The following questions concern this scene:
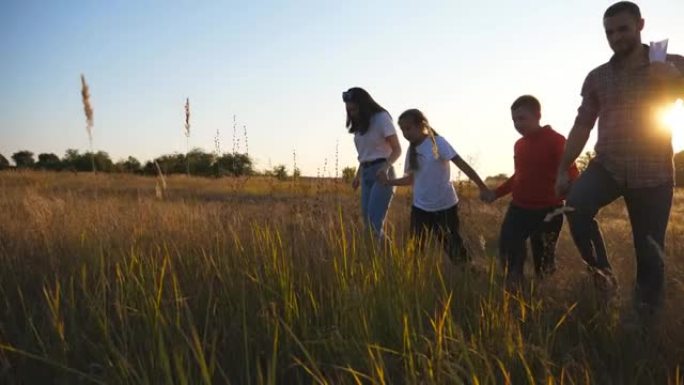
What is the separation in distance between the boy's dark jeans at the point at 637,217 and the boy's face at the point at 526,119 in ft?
Answer: 3.18

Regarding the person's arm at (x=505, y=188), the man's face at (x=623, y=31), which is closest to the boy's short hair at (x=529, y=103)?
the person's arm at (x=505, y=188)

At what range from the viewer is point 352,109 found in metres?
5.73

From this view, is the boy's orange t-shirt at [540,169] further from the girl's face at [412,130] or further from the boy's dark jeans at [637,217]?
the girl's face at [412,130]

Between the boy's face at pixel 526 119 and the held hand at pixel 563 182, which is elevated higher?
the boy's face at pixel 526 119

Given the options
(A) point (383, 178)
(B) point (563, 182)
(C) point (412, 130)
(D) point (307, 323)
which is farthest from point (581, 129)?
(D) point (307, 323)

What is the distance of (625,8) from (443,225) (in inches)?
90.0

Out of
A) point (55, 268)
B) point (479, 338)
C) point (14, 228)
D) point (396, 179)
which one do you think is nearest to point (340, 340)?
point (479, 338)

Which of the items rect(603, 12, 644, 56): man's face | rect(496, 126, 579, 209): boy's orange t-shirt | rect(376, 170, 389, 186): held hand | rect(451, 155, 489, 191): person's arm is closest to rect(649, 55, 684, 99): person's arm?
rect(603, 12, 644, 56): man's face

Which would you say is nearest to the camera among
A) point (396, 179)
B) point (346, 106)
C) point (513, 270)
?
point (513, 270)

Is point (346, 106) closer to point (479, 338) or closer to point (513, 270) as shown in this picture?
point (513, 270)

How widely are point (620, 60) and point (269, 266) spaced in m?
2.38

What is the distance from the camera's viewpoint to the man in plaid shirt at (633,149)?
3482 mm

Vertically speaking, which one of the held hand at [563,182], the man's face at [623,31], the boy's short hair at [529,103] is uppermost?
the man's face at [623,31]

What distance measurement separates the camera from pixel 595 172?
375 centimetres
